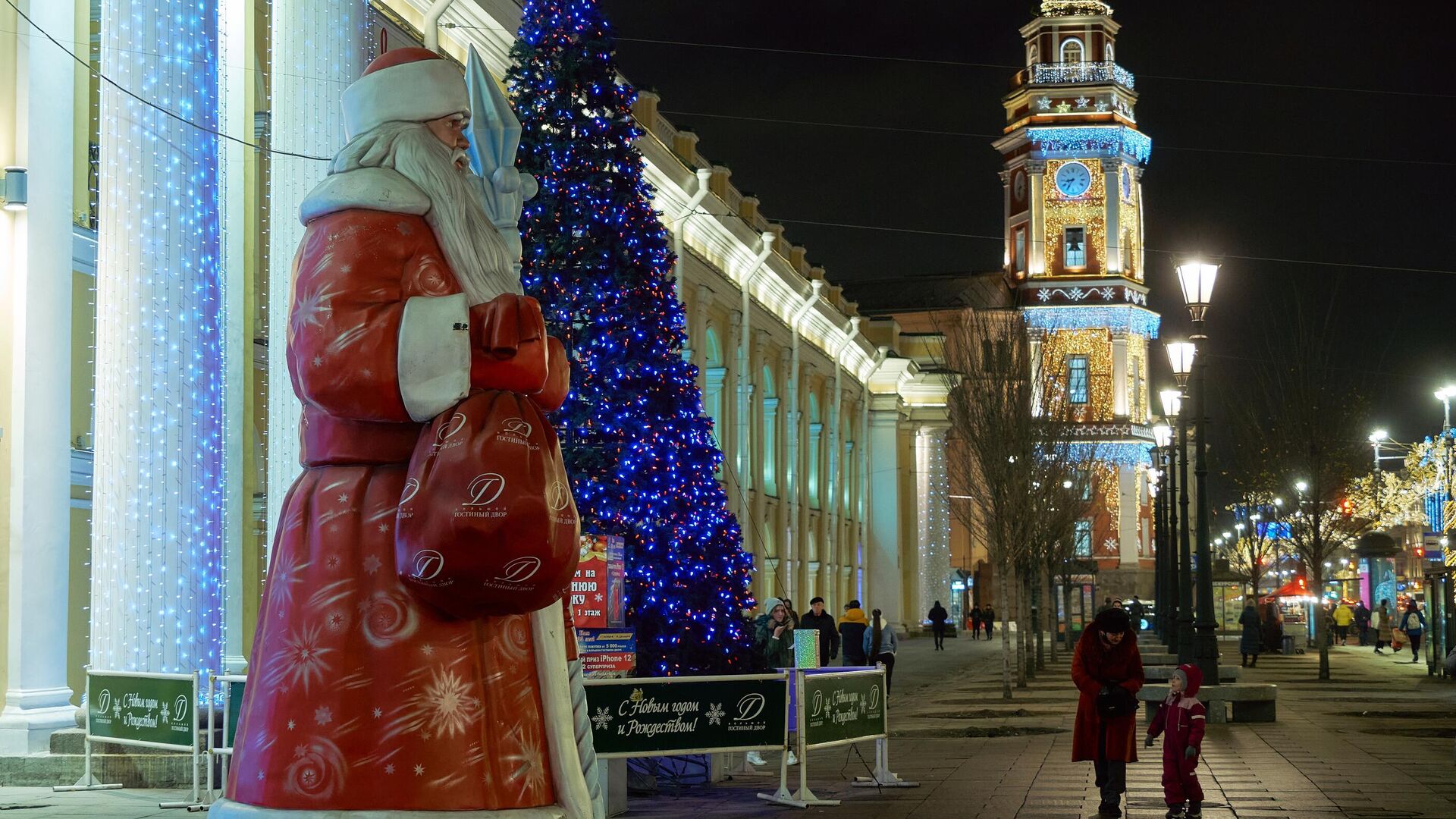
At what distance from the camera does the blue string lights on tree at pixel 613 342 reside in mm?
13523

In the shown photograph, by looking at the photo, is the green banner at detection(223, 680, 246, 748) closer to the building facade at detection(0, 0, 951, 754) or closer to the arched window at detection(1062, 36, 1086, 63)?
the building facade at detection(0, 0, 951, 754)

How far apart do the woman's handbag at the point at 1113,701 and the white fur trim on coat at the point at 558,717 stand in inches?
299

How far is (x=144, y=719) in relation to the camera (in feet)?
42.6

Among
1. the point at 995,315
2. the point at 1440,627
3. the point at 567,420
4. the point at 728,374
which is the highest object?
the point at 995,315

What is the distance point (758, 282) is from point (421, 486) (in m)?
41.6

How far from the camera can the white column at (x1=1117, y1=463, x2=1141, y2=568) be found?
88938mm

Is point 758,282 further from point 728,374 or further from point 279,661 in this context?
point 279,661

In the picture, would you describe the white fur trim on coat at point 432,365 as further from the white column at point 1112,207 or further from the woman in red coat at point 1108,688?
the white column at point 1112,207

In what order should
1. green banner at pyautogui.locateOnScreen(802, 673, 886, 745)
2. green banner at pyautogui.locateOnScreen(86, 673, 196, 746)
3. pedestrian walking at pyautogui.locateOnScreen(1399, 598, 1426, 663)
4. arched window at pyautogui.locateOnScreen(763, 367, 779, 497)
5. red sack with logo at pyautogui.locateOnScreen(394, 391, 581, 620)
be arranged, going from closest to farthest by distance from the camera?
red sack with logo at pyautogui.locateOnScreen(394, 391, 581, 620) → green banner at pyautogui.locateOnScreen(86, 673, 196, 746) → green banner at pyautogui.locateOnScreen(802, 673, 886, 745) → pedestrian walking at pyautogui.locateOnScreen(1399, 598, 1426, 663) → arched window at pyautogui.locateOnScreen(763, 367, 779, 497)

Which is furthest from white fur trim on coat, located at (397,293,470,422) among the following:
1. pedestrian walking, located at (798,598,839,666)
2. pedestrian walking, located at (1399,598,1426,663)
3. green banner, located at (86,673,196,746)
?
pedestrian walking, located at (1399,598,1426,663)

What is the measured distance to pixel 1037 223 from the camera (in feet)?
287

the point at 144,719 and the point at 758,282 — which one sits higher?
the point at 758,282

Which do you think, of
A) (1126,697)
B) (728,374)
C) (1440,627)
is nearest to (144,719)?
(1126,697)

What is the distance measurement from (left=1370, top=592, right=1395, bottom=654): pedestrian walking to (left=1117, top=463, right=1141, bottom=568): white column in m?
31.8
